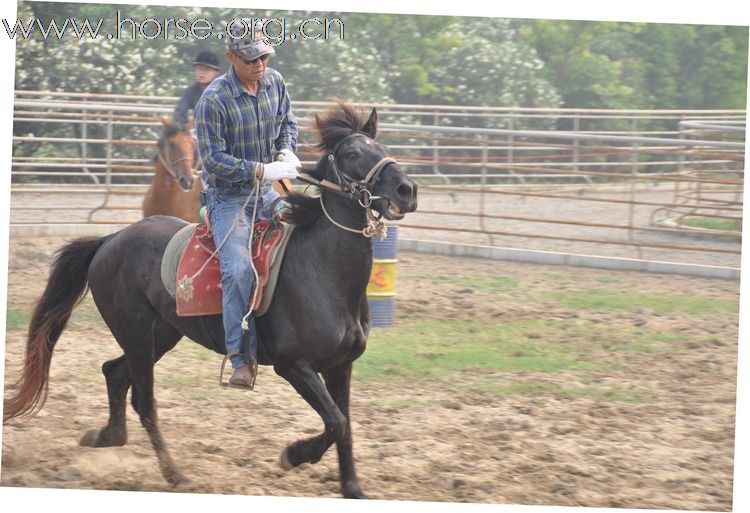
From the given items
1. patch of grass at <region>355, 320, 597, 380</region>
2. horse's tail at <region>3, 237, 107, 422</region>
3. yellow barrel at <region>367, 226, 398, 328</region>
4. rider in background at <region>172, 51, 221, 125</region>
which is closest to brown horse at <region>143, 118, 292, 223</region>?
rider in background at <region>172, 51, 221, 125</region>

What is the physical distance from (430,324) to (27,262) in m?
4.86

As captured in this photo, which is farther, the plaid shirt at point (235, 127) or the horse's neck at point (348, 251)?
the plaid shirt at point (235, 127)

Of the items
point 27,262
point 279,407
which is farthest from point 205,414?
point 27,262

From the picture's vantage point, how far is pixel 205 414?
22.9ft

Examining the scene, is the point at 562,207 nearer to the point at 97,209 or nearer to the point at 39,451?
the point at 97,209

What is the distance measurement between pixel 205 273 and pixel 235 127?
2.63 ft

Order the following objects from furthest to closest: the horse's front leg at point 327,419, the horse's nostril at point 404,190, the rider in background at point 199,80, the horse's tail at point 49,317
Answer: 1. the rider in background at point 199,80
2. the horse's tail at point 49,317
3. the horse's front leg at point 327,419
4. the horse's nostril at point 404,190

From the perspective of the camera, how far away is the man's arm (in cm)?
551

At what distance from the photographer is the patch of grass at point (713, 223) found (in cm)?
1431

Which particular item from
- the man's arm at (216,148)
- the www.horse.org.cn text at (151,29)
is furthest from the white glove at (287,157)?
the www.horse.org.cn text at (151,29)

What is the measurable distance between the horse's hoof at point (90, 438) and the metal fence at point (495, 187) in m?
4.89

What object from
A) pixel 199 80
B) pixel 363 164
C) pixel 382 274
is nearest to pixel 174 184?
pixel 199 80

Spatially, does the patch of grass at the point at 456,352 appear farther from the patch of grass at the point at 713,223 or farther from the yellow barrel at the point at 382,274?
the patch of grass at the point at 713,223

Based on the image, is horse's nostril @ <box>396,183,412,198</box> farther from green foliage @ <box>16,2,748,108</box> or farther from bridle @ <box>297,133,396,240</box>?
green foliage @ <box>16,2,748,108</box>
